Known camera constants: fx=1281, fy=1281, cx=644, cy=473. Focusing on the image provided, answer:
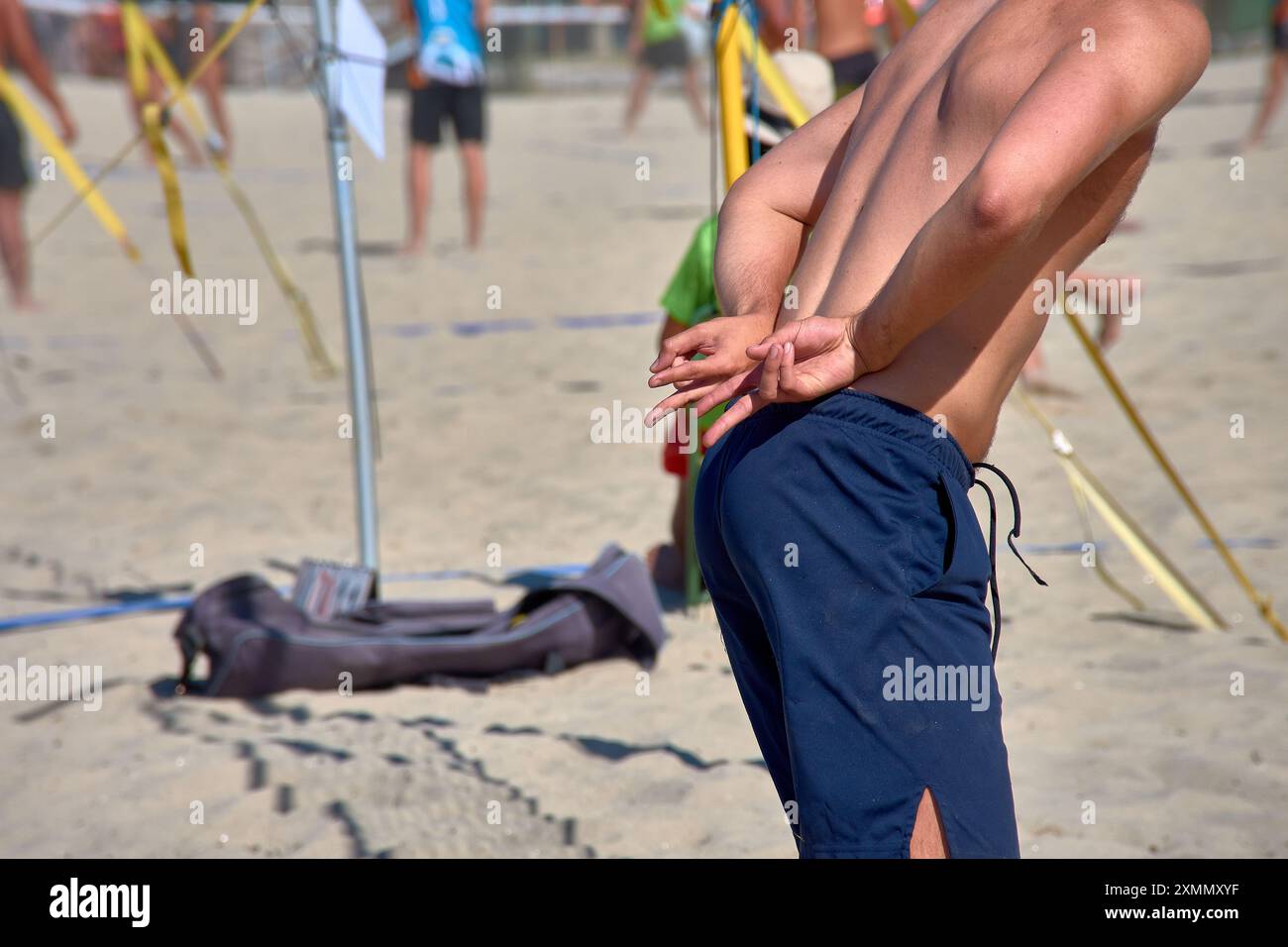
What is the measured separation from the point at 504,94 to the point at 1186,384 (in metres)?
14.8

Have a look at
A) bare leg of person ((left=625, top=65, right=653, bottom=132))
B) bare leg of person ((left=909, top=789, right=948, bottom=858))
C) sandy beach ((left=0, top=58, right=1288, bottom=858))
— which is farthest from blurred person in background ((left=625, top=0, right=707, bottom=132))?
bare leg of person ((left=909, top=789, right=948, bottom=858))

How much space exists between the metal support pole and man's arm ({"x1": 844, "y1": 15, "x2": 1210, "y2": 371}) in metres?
2.10

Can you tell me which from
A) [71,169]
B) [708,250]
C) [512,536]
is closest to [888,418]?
[708,250]

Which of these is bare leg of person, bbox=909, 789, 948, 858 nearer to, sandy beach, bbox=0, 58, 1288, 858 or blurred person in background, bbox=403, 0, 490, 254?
sandy beach, bbox=0, 58, 1288, 858

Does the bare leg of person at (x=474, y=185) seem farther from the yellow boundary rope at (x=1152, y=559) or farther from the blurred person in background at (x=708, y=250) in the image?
the yellow boundary rope at (x=1152, y=559)

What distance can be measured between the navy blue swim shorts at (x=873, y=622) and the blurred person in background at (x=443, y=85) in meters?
6.84

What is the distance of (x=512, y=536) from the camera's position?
4.21 meters

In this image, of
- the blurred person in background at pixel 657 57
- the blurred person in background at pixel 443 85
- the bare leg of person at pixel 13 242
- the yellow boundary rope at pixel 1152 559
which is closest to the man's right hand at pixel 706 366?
the yellow boundary rope at pixel 1152 559

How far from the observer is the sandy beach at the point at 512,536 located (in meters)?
2.48

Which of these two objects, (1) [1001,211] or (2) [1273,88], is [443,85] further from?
(1) [1001,211]

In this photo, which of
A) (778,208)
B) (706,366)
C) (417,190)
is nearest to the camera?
(706,366)

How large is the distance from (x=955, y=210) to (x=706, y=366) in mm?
348
